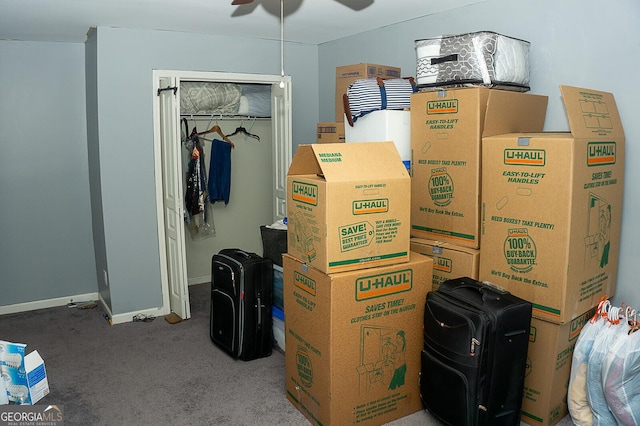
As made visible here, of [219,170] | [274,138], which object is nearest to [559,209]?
[274,138]

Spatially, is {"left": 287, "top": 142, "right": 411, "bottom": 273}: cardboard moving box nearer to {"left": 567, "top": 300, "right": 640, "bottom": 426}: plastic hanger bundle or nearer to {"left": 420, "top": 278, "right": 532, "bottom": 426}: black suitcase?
{"left": 420, "top": 278, "right": 532, "bottom": 426}: black suitcase

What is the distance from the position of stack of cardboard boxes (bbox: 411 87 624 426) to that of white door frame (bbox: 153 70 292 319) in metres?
1.70

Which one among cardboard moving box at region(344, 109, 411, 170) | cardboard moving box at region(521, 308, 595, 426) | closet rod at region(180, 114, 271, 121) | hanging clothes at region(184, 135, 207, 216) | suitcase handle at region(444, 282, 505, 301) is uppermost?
closet rod at region(180, 114, 271, 121)

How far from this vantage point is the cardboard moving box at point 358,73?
3.49 metres

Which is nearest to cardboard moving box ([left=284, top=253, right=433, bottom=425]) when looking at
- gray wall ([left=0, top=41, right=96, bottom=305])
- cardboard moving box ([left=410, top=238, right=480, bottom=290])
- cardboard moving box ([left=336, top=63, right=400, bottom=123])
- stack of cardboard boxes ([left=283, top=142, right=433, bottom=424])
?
stack of cardboard boxes ([left=283, top=142, right=433, bottom=424])

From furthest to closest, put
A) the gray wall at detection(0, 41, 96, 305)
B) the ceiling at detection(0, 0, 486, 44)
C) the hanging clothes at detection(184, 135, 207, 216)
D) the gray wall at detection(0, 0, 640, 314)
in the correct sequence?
the hanging clothes at detection(184, 135, 207, 216), the gray wall at detection(0, 41, 96, 305), the gray wall at detection(0, 0, 640, 314), the ceiling at detection(0, 0, 486, 44)

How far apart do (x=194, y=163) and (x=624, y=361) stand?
11.7ft

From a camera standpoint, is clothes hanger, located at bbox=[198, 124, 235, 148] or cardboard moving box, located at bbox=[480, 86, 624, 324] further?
clothes hanger, located at bbox=[198, 124, 235, 148]

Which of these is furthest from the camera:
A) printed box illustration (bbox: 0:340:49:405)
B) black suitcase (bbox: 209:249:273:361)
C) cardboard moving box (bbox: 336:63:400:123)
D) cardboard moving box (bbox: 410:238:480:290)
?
cardboard moving box (bbox: 336:63:400:123)

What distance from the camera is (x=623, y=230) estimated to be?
2514 millimetres

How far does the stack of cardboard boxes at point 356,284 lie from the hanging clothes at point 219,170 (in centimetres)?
234

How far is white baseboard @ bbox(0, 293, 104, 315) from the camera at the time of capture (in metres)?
4.22

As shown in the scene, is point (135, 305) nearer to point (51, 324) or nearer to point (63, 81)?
point (51, 324)

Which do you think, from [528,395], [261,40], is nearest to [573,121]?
[528,395]
